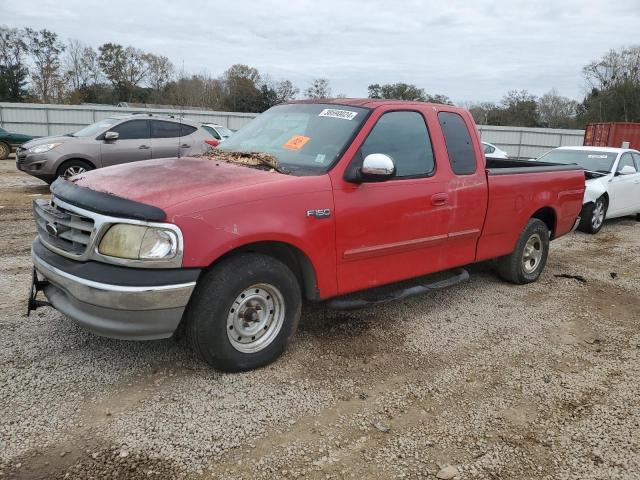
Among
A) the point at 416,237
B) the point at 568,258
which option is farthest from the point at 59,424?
the point at 568,258

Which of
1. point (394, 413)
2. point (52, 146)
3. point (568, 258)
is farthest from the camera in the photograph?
point (52, 146)

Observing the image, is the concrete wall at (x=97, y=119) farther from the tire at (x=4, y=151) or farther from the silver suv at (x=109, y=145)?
the silver suv at (x=109, y=145)

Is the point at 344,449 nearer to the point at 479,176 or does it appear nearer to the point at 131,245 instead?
the point at 131,245

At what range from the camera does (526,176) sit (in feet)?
18.3

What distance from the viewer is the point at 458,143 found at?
4875 mm

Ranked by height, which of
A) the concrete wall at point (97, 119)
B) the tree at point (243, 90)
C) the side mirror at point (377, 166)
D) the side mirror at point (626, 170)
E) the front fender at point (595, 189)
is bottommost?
the front fender at point (595, 189)

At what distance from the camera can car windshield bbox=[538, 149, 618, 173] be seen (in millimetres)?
10180

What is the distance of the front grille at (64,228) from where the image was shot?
128 inches

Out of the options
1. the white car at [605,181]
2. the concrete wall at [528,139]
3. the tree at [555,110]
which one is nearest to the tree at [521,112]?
the tree at [555,110]

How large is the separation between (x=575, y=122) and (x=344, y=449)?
185ft

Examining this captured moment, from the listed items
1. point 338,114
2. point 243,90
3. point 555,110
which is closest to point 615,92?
point 555,110

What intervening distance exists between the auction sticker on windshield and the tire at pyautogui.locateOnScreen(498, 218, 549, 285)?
2639mm

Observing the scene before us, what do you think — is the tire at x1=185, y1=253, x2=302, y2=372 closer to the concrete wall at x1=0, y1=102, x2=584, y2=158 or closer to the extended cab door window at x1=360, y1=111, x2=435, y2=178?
the extended cab door window at x1=360, y1=111, x2=435, y2=178

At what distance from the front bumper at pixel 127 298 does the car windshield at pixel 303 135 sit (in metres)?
1.35
